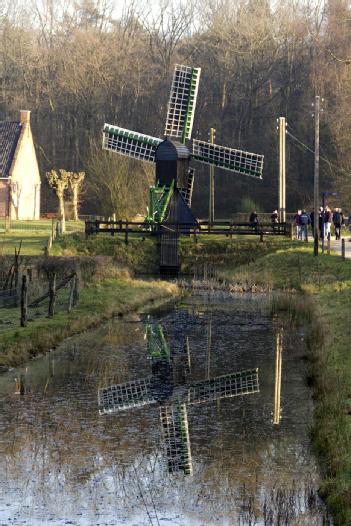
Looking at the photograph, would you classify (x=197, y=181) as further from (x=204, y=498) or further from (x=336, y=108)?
(x=204, y=498)

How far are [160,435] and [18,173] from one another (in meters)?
57.0

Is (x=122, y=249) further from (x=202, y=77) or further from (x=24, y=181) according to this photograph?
(x=202, y=77)

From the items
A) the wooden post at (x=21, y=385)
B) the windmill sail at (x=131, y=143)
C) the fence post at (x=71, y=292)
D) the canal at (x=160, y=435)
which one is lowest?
the canal at (x=160, y=435)

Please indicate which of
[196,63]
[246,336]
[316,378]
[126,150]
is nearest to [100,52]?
[196,63]

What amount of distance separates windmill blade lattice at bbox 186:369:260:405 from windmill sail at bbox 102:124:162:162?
1296 inches

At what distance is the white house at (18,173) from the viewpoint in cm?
7075

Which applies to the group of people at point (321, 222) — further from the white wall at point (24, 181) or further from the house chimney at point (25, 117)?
the house chimney at point (25, 117)

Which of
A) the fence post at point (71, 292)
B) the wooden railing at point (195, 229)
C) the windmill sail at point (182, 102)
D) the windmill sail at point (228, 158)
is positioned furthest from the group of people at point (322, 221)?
the fence post at point (71, 292)

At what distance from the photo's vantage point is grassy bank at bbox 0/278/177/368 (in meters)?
23.9

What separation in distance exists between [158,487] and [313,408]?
517cm

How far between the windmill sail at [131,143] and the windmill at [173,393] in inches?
1217

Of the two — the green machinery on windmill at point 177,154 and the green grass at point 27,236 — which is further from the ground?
the green machinery on windmill at point 177,154

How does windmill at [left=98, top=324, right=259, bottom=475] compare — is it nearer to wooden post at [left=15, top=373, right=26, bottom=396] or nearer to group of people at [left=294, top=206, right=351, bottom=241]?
wooden post at [left=15, top=373, right=26, bottom=396]

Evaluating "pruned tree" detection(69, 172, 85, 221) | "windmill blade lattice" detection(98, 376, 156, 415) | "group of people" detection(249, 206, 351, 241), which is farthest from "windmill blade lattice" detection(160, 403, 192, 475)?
"pruned tree" detection(69, 172, 85, 221)
